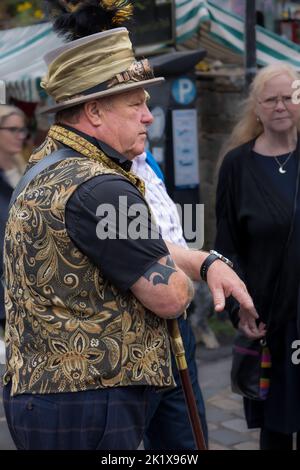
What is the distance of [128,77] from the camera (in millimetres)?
2438

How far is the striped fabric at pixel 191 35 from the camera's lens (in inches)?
263

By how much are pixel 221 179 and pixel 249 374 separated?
857 millimetres

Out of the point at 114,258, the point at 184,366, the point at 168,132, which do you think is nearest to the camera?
the point at 114,258

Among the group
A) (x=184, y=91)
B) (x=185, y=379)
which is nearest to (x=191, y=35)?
(x=184, y=91)

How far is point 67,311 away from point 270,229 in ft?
5.01

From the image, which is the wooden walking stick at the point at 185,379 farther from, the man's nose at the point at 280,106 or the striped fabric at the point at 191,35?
the striped fabric at the point at 191,35

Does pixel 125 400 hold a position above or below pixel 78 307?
below

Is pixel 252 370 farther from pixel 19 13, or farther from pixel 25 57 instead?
pixel 19 13

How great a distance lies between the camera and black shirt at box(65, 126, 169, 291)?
222cm

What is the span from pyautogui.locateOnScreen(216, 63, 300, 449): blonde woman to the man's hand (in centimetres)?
120

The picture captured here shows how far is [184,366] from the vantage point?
2416 millimetres

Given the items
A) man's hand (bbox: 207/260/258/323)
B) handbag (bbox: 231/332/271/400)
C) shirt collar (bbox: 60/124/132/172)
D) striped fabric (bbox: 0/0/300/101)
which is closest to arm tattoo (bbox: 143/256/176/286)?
man's hand (bbox: 207/260/258/323)

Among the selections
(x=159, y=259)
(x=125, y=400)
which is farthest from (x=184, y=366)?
(x=159, y=259)
